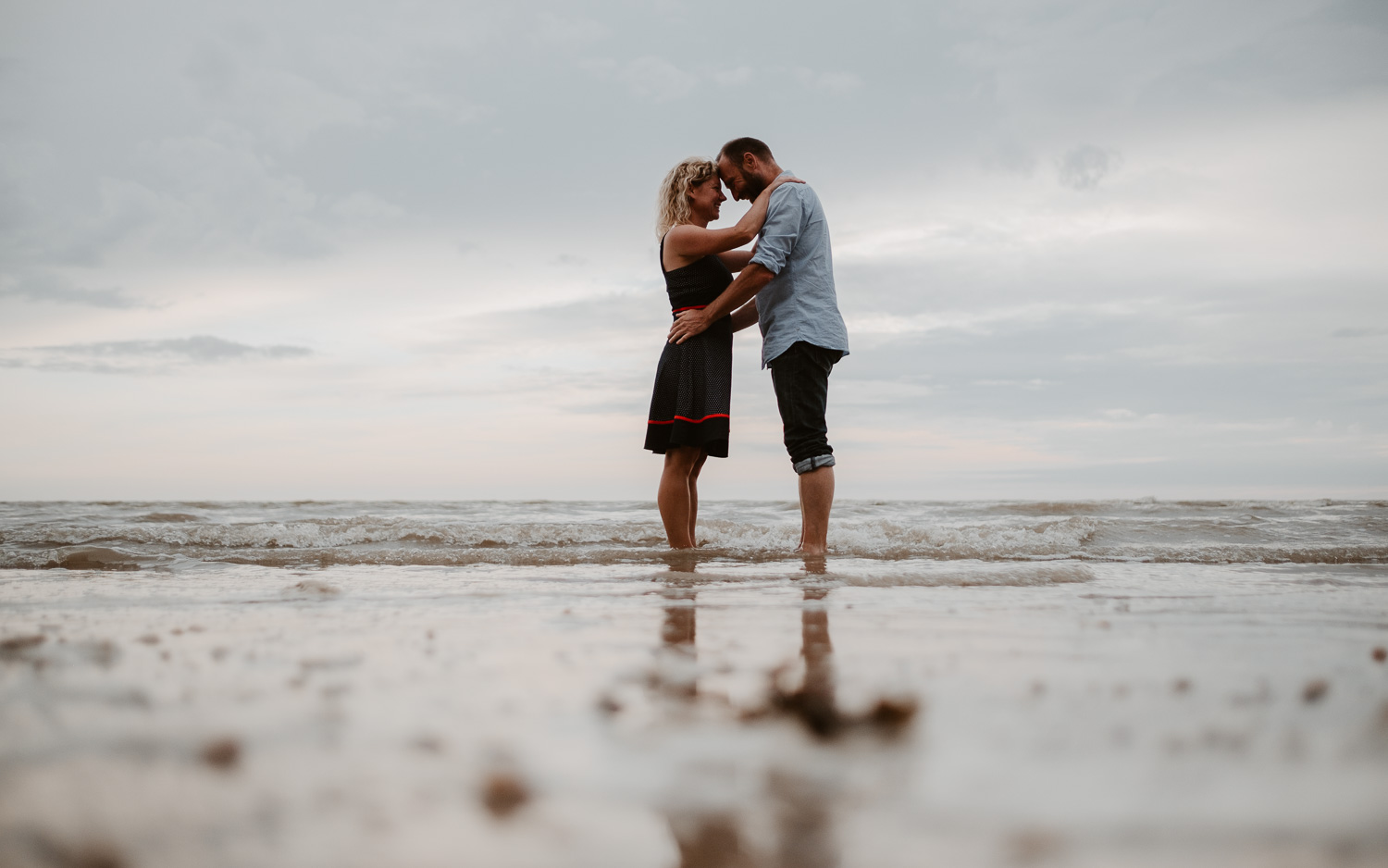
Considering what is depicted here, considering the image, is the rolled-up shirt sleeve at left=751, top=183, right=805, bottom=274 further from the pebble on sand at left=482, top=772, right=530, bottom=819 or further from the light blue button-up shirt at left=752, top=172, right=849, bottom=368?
the pebble on sand at left=482, top=772, right=530, bottom=819

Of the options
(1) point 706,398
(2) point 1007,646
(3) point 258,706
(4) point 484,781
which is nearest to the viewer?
(4) point 484,781

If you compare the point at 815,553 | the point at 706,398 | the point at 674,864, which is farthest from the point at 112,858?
the point at 706,398

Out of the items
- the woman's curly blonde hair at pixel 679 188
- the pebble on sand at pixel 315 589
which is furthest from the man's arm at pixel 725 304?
the pebble on sand at pixel 315 589

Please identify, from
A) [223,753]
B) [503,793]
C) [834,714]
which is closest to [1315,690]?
[834,714]

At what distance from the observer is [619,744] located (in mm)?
610

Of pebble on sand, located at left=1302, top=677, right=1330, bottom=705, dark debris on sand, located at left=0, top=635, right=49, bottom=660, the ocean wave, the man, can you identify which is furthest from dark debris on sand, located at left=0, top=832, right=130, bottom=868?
the man

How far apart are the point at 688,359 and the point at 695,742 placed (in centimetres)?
297

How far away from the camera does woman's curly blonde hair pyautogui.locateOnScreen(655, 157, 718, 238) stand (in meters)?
3.58

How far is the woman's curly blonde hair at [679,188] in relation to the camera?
11.7 ft

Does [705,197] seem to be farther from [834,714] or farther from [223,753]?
[223,753]

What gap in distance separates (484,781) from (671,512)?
3006mm

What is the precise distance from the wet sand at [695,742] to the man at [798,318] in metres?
2.02

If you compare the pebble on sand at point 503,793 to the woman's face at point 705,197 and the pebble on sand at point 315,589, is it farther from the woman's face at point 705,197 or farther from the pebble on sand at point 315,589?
the woman's face at point 705,197

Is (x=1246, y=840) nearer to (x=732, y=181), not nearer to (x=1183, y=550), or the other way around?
(x=732, y=181)
